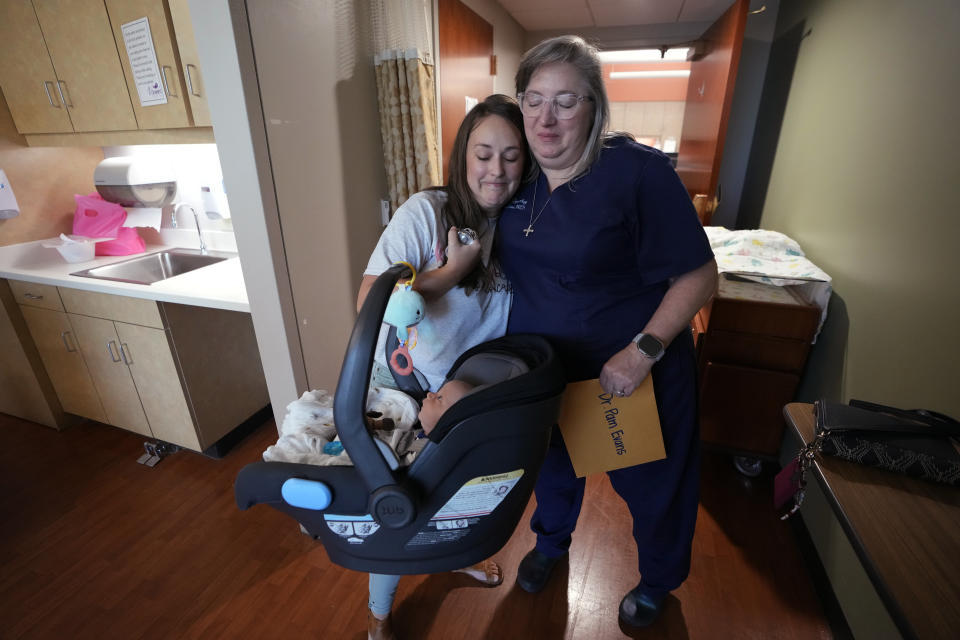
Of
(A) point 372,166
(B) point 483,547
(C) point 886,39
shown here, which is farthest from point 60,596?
(C) point 886,39

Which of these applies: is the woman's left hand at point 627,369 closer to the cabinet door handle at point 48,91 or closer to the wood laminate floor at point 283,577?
the wood laminate floor at point 283,577

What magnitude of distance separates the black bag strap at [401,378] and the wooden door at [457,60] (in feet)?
4.60

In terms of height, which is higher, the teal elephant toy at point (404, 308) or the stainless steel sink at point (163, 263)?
the teal elephant toy at point (404, 308)

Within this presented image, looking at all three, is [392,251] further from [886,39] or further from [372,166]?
[886,39]

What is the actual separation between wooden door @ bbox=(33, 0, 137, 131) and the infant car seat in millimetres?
1854

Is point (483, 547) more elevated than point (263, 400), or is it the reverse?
point (483, 547)

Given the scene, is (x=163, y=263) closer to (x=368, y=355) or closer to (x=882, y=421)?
(x=368, y=355)

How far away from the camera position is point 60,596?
1448 millimetres

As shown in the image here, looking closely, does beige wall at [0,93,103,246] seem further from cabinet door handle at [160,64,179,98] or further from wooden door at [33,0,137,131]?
cabinet door handle at [160,64,179,98]

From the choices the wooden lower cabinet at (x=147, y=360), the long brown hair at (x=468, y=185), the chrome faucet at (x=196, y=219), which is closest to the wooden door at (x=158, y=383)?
the wooden lower cabinet at (x=147, y=360)

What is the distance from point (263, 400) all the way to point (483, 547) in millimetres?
1928

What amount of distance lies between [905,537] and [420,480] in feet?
2.15

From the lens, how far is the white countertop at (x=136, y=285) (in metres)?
1.61

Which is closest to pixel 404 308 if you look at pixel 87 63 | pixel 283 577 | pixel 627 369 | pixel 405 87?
pixel 627 369
